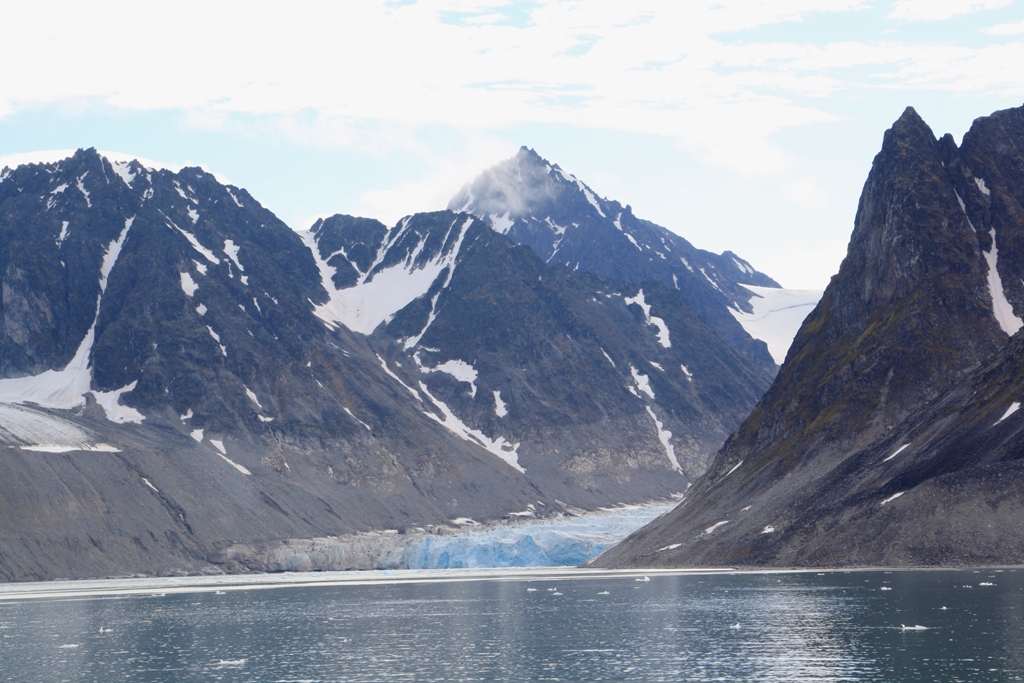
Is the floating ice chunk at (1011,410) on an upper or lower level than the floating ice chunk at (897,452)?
upper

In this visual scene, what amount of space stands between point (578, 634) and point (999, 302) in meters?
123

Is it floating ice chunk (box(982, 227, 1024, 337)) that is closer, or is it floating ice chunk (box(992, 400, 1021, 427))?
floating ice chunk (box(992, 400, 1021, 427))

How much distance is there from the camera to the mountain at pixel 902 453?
429 feet

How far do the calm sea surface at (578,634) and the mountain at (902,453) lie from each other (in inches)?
235

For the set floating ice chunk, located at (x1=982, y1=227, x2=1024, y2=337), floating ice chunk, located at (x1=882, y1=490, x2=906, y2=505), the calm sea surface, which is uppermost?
floating ice chunk, located at (x1=982, y1=227, x2=1024, y2=337)

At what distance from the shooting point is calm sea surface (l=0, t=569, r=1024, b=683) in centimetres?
7619

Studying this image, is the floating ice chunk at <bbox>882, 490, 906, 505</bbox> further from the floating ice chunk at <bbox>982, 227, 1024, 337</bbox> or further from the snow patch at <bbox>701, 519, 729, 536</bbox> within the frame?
the floating ice chunk at <bbox>982, 227, 1024, 337</bbox>

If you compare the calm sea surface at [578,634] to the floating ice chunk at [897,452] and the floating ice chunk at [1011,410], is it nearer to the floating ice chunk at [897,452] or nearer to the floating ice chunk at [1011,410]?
the floating ice chunk at [897,452]

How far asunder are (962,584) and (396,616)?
181 feet

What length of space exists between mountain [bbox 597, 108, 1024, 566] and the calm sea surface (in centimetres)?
597

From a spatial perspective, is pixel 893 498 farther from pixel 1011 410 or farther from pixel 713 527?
pixel 713 527

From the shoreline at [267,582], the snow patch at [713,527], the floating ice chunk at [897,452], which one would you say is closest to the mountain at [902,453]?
the floating ice chunk at [897,452]

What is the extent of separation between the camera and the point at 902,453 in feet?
489

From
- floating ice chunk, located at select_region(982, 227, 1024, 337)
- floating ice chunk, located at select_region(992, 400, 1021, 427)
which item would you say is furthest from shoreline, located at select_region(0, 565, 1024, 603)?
floating ice chunk, located at select_region(982, 227, 1024, 337)
